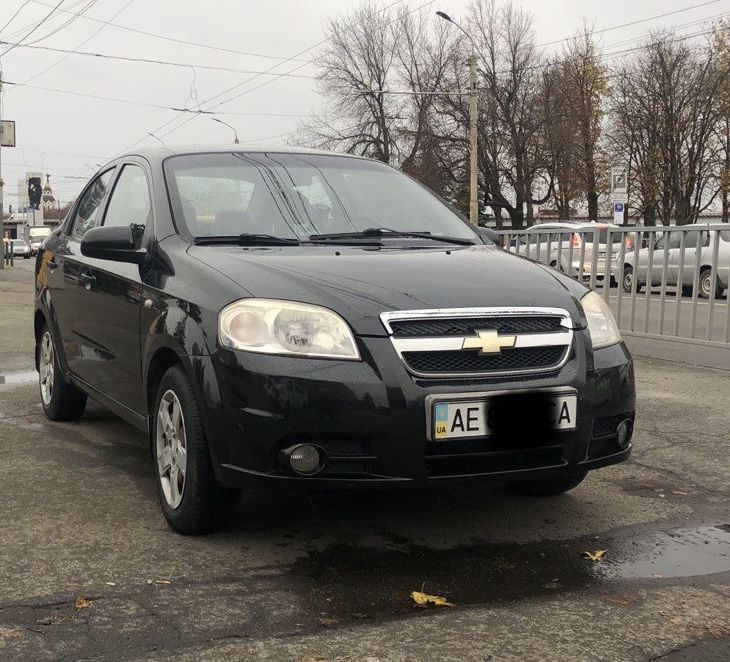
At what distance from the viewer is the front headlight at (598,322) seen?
3770 mm

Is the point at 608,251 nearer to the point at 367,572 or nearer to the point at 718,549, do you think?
the point at 718,549

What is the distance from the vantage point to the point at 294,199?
4523mm

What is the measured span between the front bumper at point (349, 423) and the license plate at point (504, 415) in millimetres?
34

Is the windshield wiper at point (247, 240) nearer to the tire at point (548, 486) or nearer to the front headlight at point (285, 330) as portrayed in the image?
the front headlight at point (285, 330)

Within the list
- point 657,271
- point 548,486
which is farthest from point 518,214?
point 548,486

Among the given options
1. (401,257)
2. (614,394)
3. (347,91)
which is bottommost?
(614,394)

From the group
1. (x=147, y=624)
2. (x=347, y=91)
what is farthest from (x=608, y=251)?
(x=347, y=91)

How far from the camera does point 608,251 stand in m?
10.1

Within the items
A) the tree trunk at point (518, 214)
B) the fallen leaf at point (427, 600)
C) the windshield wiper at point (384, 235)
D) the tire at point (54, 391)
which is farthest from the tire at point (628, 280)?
the tree trunk at point (518, 214)

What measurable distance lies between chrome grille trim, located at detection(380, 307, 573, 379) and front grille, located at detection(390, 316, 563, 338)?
0.01 m

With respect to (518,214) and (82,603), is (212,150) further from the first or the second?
(518,214)

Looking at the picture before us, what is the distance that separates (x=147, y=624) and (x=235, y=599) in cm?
31

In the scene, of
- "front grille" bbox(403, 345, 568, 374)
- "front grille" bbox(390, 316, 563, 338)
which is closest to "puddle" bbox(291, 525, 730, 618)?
"front grille" bbox(403, 345, 568, 374)

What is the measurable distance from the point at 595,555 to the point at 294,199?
205cm
